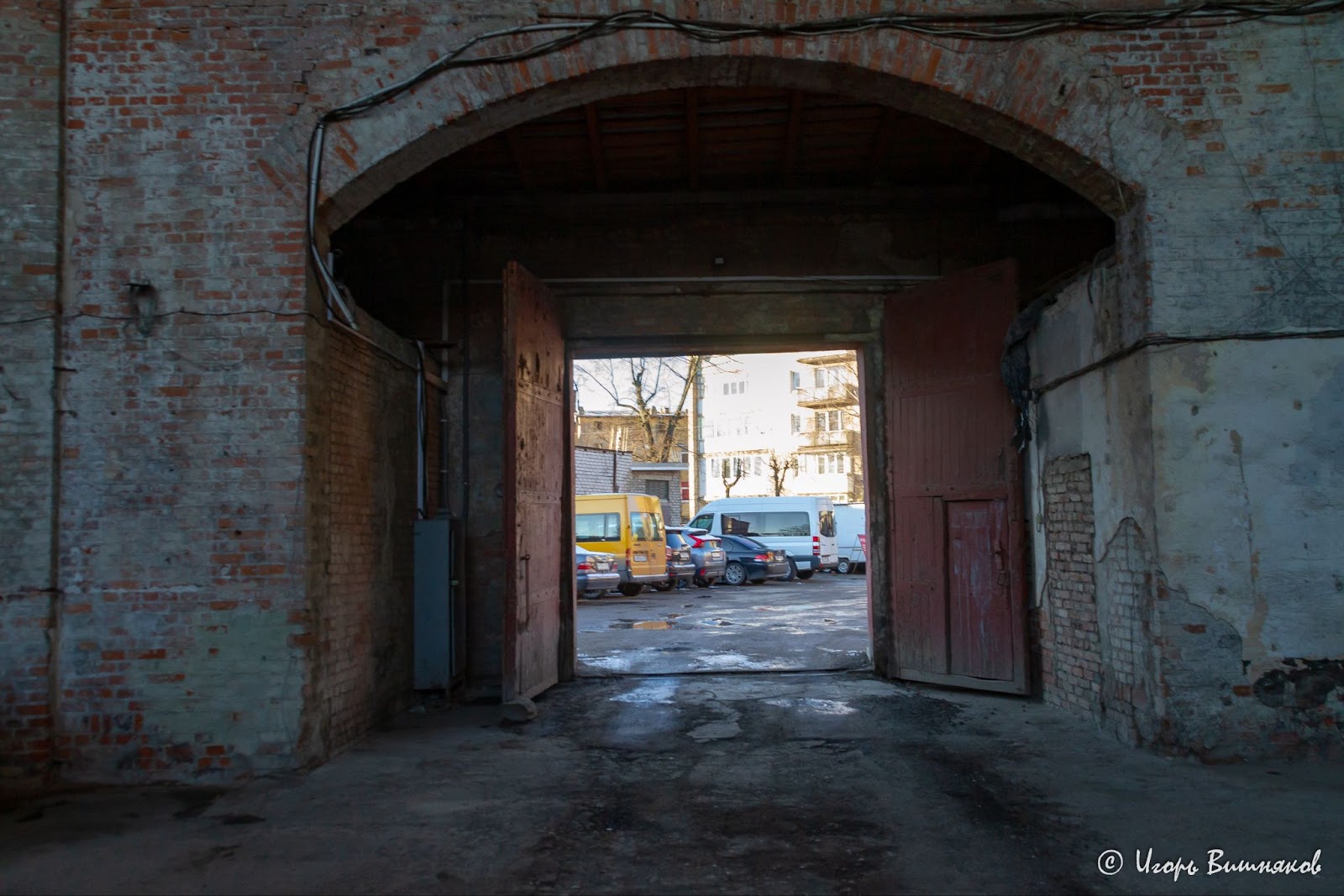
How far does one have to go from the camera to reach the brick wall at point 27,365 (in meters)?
5.64

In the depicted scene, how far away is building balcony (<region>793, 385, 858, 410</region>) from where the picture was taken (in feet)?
167

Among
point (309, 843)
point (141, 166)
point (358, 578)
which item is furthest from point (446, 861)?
point (141, 166)

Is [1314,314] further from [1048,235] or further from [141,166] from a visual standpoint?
[141,166]

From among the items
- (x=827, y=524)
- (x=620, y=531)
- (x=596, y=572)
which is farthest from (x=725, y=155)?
(x=827, y=524)

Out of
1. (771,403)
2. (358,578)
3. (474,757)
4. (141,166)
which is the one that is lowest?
(474,757)

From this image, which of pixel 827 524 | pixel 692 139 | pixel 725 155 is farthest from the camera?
pixel 827 524

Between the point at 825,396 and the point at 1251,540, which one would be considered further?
the point at 825,396

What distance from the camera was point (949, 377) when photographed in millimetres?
8672

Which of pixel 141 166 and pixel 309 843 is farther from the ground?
pixel 141 166

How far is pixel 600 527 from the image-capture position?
1967cm

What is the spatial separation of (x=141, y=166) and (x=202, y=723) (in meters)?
3.31

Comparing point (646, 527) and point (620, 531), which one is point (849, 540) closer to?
point (646, 527)

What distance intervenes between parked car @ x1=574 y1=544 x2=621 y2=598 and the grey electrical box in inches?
409

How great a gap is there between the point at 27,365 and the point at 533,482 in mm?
3809
